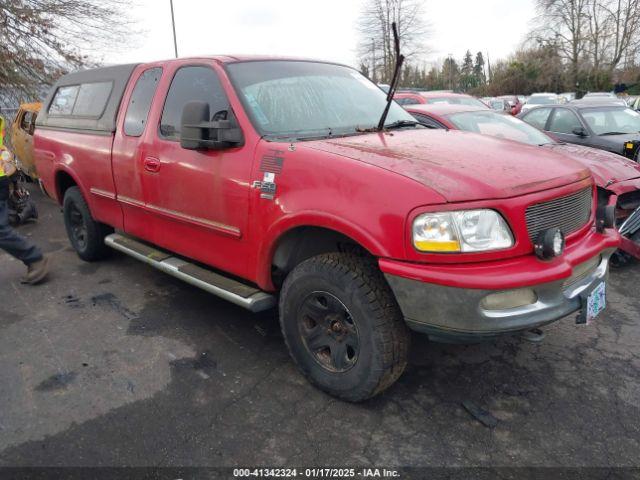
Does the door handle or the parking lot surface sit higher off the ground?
the door handle

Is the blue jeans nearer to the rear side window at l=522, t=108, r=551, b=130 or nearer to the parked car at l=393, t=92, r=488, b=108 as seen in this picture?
the rear side window at l=522, t=108, r=551, b=130

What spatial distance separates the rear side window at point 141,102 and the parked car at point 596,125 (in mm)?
6585

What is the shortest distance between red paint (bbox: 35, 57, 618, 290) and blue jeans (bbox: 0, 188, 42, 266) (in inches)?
44.3

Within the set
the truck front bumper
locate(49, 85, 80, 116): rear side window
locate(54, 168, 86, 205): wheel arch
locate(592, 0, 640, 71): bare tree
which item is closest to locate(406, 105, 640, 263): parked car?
the truck front bumper

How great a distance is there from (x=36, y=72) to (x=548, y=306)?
12.4m

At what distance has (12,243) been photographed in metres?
4.71

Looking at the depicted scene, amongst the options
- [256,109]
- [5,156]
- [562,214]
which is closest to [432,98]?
[5,156]

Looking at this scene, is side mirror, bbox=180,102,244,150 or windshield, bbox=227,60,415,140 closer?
side mirror, bbox=180,102,244,150

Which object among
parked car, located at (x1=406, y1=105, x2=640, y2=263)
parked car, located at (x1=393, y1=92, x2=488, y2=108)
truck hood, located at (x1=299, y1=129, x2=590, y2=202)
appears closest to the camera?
truck hood, located at (x1=299, y1=129, x2=590, y2=202)

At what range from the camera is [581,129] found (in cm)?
809

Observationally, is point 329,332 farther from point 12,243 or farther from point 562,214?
point 12,243

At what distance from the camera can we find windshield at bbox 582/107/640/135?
809cm

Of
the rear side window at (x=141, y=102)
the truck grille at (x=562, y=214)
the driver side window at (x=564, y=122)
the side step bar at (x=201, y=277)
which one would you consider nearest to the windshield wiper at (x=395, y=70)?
the truck grille at (x=562, y=214)

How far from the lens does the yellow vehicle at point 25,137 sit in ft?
29.7
